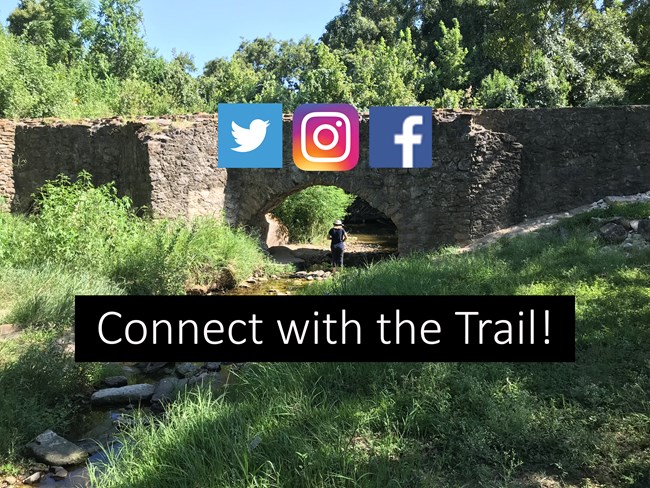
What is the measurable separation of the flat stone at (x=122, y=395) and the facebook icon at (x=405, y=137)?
6545mm

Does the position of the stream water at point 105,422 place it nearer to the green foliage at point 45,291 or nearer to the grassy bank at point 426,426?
the grassy bank at point 426,426

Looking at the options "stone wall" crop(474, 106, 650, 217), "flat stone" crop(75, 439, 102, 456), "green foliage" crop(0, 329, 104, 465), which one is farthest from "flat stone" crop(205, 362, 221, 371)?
"stone wall" crop(474, 106, 650, 217)

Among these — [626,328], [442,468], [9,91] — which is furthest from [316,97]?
[442,468]

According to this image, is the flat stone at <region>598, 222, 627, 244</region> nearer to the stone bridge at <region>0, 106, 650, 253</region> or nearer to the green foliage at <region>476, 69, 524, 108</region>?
the stone bridge at <region>0, 106, 650, 253</region>

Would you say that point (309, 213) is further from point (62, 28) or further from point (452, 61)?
point (62, 28)

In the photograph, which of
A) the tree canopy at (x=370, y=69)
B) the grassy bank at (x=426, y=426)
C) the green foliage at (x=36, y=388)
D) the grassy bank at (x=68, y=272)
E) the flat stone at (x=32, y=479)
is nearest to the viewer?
the grassy bank at (x=426, y=426)

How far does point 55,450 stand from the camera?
14.4 feet

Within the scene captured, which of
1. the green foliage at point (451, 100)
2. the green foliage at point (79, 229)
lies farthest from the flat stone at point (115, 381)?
the green foliage at point (451, 100)

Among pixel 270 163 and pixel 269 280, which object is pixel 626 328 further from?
pixel 270 163

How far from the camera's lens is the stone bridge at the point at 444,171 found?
10125mm

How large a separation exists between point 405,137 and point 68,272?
656 cm

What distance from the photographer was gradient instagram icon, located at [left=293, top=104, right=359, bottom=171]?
35.1 ft

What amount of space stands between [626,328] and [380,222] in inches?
651

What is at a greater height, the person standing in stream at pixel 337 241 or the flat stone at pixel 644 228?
the flat stone at pixel 644 228
